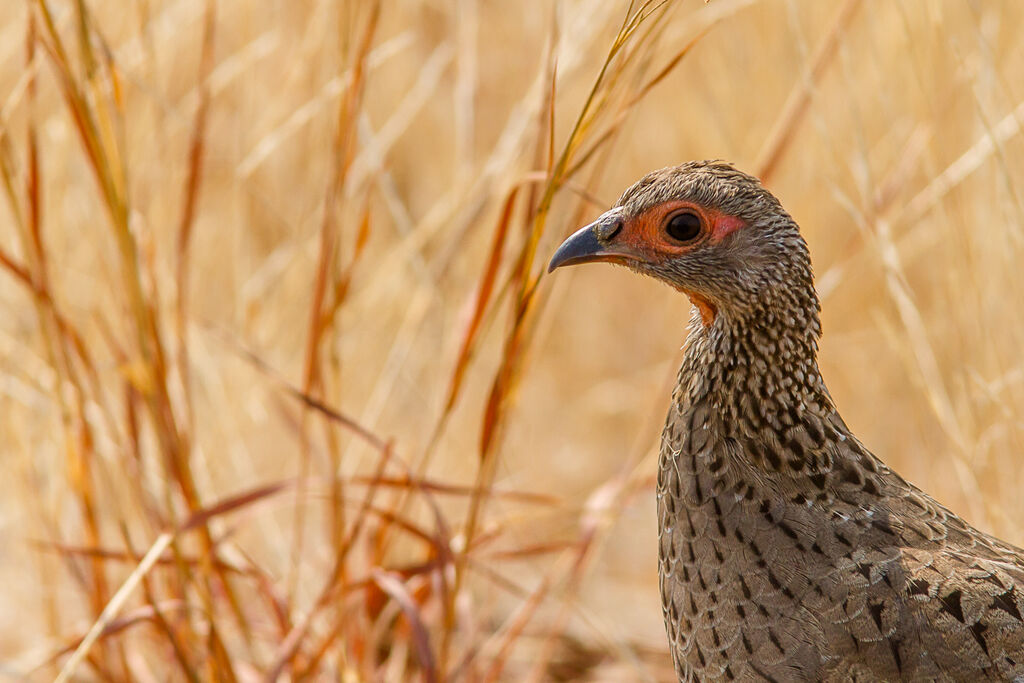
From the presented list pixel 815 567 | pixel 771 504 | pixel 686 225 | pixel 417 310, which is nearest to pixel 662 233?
pixel 686 225

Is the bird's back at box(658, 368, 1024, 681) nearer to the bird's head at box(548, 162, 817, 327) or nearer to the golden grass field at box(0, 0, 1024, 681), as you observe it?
the bird's head at box(548, 162, 817, 327)

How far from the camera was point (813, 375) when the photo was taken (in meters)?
2.07

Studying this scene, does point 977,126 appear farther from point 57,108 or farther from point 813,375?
point 57,108

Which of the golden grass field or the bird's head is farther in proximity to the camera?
the golden grass field

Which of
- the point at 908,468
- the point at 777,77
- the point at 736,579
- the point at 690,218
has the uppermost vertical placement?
the point at 777,77

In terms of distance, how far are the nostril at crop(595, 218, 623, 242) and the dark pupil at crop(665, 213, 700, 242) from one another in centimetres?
9

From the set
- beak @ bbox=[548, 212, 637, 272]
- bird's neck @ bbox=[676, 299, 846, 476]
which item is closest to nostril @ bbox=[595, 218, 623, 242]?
beak @ bbox=[548, 212, 637, 272]

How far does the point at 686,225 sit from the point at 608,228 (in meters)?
0.13

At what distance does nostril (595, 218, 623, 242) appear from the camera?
204 cm

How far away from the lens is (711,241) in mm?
2016

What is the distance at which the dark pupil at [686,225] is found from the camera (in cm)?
202

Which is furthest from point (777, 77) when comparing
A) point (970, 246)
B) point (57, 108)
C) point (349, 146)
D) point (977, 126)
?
point (57, 108)

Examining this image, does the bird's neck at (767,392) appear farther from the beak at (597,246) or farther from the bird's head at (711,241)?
the beak at (597,246)

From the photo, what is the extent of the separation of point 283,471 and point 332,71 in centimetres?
155
